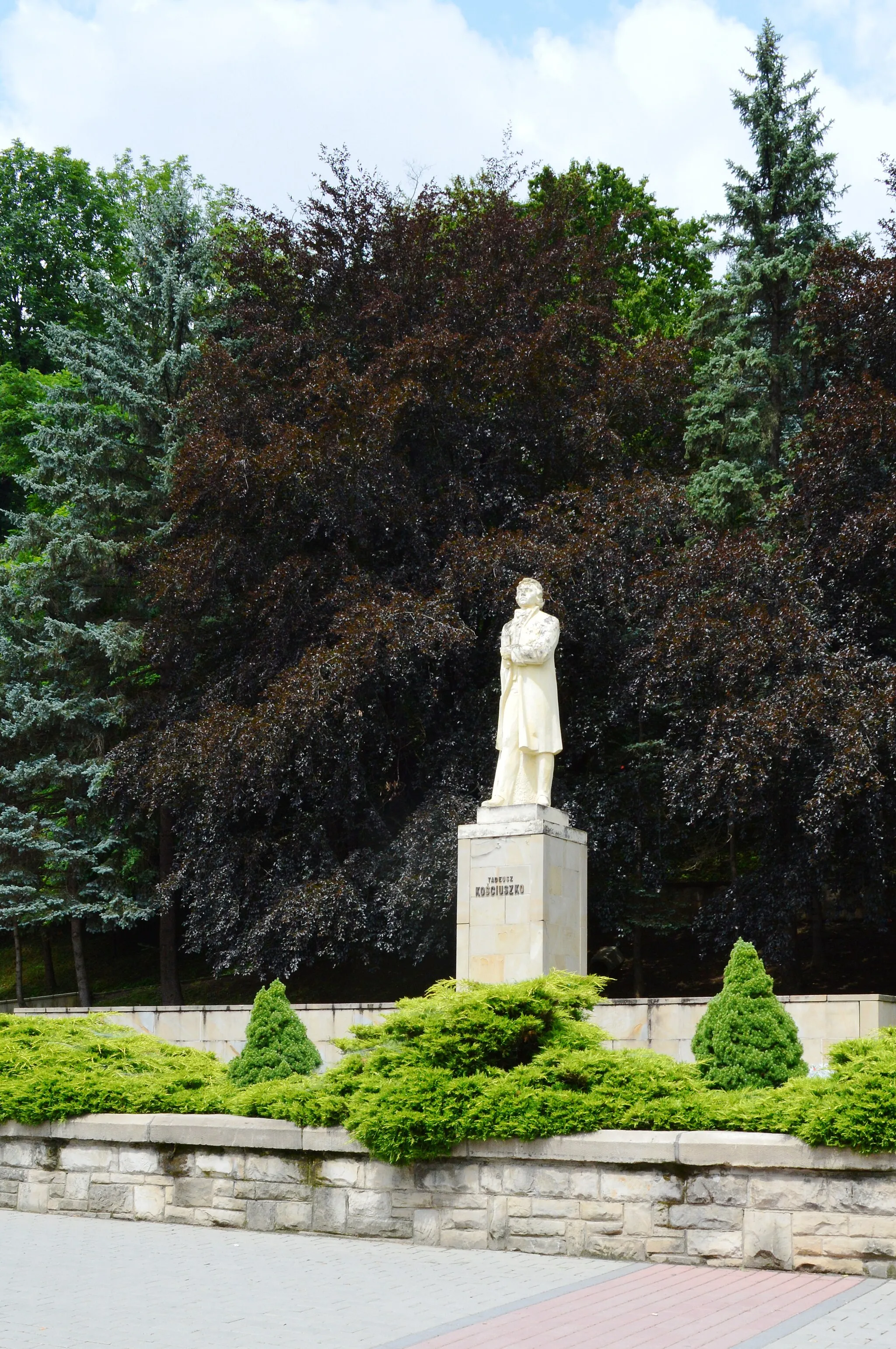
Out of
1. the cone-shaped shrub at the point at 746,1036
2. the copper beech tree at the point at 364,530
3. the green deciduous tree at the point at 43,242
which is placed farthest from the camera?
the green deciduous tree at the point at 43,242

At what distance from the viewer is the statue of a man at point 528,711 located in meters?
16.2

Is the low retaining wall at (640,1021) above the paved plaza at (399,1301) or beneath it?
above

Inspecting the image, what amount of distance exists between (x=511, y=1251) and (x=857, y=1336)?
2.57 metres

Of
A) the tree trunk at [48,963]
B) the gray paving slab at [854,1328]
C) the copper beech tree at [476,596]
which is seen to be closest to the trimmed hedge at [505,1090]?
the gray paving slab at [854,1328]

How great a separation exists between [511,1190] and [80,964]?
66.6 feet

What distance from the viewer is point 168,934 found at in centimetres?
2647

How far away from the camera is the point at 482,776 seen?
74.4 ft

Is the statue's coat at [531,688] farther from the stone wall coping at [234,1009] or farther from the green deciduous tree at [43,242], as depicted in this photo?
the green deciduous tree at [43,242]

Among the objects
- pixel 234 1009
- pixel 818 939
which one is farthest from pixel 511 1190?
pixel 818 939

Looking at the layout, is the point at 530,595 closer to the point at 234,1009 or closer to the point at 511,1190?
the point at 234,1009

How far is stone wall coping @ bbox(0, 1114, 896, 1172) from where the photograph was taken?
24.1ft

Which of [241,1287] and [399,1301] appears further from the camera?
[241,1287]

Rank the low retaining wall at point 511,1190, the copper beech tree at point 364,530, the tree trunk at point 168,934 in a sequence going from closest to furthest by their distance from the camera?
the low retaining wall at point 511,1190
the copper beech tree at point 364,530
the tree trunk at point 168,934

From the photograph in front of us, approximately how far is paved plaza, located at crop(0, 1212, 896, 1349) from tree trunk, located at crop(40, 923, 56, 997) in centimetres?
2349
